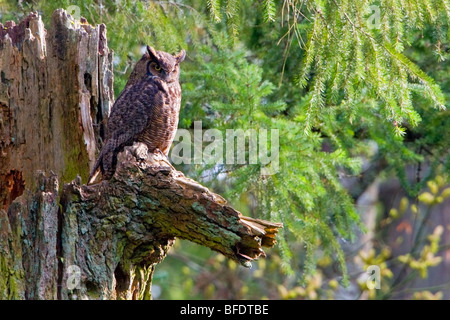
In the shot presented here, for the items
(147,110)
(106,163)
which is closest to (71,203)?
(106,163)

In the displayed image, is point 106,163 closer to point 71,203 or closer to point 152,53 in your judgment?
point 71,203

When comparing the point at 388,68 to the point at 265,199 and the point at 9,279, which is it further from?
the point at 9,279

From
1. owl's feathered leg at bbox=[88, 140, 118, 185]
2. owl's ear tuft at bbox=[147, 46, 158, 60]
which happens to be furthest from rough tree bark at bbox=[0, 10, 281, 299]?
owl's ear tuft at bbox=[147, 46, 158, 60]

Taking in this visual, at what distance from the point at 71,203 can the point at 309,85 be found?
2221 millimetres

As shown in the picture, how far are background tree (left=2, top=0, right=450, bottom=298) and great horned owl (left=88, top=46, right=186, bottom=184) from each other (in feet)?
1.36

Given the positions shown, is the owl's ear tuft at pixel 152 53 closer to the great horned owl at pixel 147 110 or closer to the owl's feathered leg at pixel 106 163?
the great horned owl at pixel 147 110

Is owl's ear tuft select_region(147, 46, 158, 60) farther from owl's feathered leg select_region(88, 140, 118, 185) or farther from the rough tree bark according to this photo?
owl's feathered leg select_region(88, 140, 118, 185)

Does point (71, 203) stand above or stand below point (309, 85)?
below

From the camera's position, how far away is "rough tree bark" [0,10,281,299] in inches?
102

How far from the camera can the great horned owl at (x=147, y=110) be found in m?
3.21

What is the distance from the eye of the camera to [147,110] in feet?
11.2

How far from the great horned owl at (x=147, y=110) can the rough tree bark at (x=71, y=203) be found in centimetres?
18
